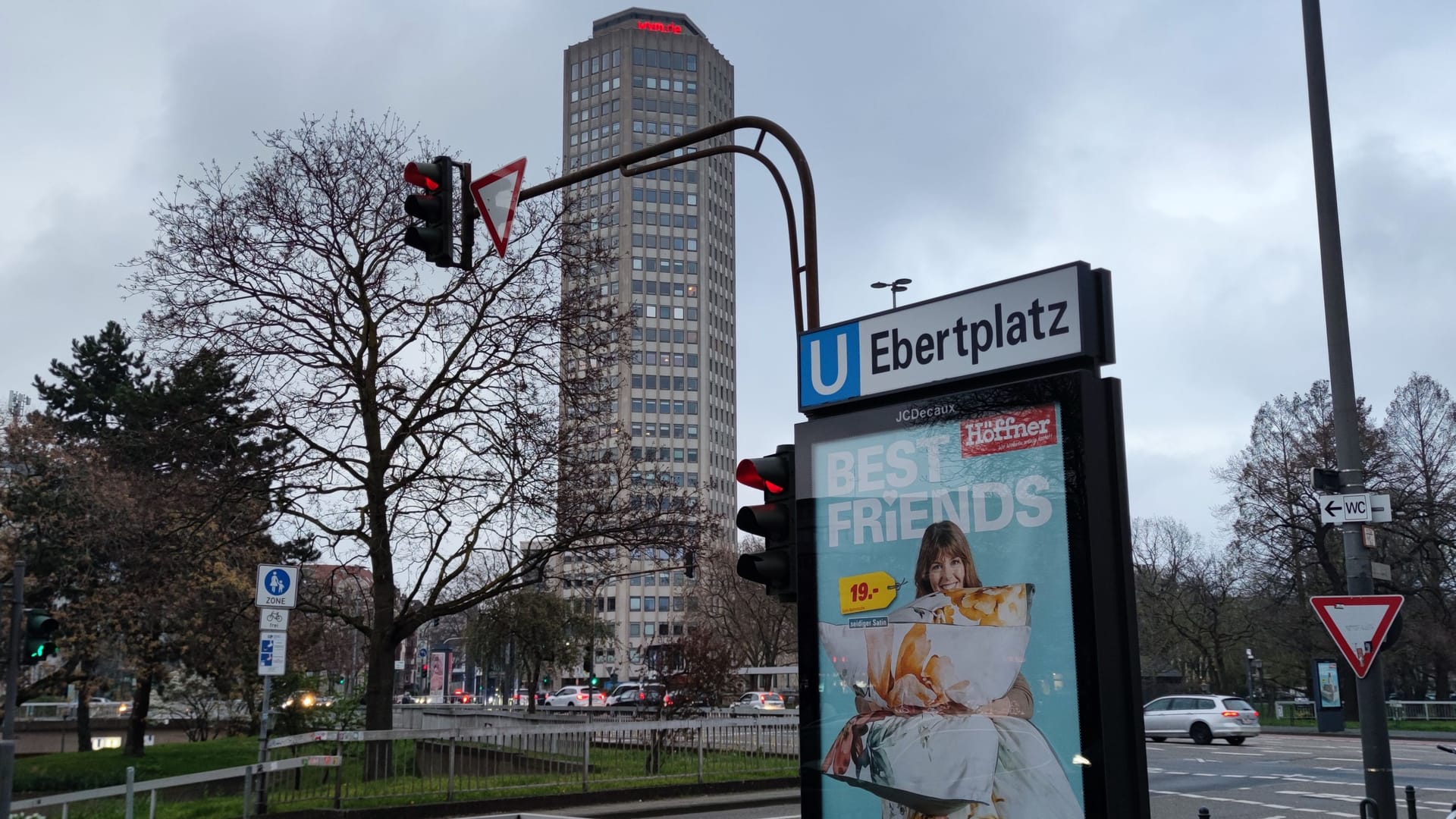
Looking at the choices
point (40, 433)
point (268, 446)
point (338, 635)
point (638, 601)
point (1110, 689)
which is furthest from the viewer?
point (638, 601)

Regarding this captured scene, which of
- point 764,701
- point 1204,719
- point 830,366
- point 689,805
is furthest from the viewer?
point 764,701

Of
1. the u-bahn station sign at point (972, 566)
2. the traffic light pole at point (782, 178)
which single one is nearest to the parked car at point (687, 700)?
the traffic light pole at point (782, 178)

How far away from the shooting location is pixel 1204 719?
33875 millimetres

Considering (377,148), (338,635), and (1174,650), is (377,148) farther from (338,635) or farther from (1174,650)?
(1174,650)

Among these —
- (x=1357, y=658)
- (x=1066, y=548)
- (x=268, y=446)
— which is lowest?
(x=1357, y=658)

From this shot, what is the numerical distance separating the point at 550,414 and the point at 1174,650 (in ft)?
242

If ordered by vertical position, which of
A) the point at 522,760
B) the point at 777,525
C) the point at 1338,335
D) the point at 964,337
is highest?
the point at 1338,335

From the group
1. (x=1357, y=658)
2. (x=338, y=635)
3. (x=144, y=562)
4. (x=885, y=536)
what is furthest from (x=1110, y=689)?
(x=338, y=635)

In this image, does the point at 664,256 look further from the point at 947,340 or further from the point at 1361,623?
the point at 947,340

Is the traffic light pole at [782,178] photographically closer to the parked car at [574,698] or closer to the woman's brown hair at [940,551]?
the woman's brown hair at [940,551]

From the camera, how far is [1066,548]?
228 inches

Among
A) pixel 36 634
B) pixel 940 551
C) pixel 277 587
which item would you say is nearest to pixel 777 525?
pixel 940 551

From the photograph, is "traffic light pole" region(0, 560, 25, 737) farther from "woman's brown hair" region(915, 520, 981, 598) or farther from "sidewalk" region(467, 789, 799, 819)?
"woman's brown hair" region(915, 520, 981, 598)

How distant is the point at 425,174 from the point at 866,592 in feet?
17.3
